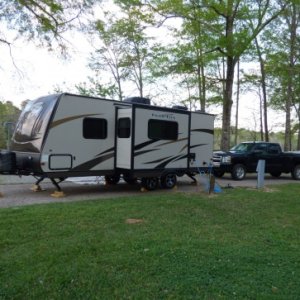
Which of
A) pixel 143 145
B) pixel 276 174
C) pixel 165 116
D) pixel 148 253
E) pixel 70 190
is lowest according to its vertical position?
pixel 148 253

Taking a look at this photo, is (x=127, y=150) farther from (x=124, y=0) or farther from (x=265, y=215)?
(x=124, y=0)

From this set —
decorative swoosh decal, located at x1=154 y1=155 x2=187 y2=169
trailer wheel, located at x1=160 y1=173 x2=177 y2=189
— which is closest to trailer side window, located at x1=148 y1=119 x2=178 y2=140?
decorative swoosh decal, located at x1=154 y1=155 x2=187 y2=169

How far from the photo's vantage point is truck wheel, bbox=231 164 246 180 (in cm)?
1603

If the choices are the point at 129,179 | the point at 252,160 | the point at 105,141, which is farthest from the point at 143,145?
the point at 252,160

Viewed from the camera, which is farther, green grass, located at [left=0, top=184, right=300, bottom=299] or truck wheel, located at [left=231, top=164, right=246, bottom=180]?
truck wheel, located at [left=231, top=164, right=246, bottom=180]

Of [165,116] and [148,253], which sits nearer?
[148,253]

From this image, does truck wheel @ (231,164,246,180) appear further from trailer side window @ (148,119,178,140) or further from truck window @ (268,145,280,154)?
trailer side window @ (148,119,178,140)

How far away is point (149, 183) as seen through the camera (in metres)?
12.1

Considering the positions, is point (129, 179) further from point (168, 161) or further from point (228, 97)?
point (228, 97)

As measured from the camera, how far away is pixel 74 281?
426cm

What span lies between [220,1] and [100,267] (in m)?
16.7

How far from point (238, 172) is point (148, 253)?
458 inches

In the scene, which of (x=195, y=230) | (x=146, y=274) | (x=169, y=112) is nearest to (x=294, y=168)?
(x=169, y=112)

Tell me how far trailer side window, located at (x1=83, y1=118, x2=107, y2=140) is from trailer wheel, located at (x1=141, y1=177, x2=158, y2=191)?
1.96m
